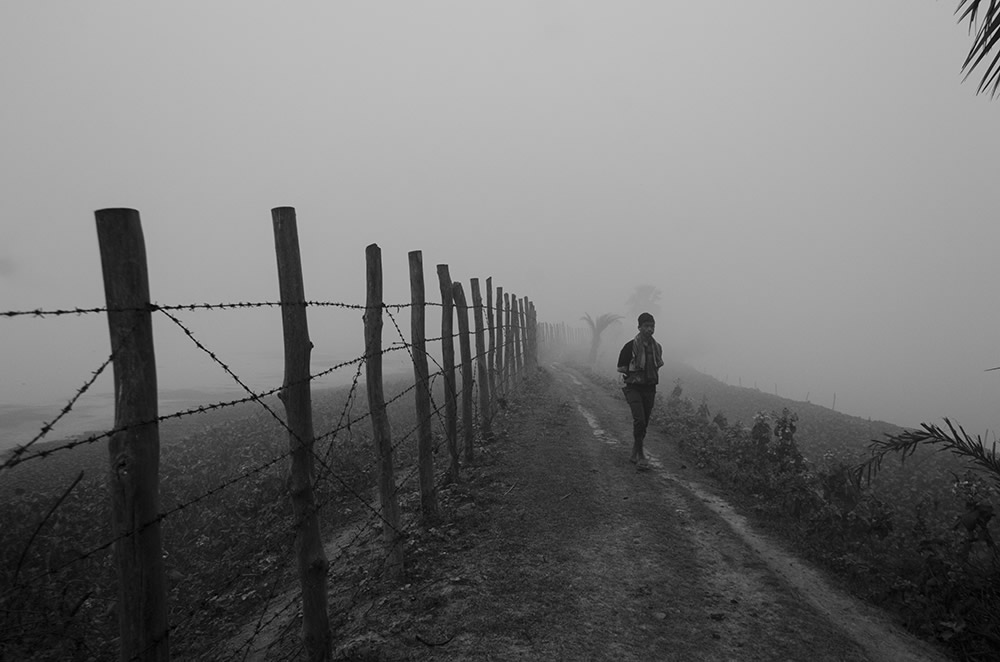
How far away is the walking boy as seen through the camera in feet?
30.1

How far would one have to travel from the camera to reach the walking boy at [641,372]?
9.19 metres

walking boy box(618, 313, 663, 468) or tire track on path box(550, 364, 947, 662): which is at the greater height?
walking boy box(618, 313, 663, 468)

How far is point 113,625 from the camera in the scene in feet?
16.9

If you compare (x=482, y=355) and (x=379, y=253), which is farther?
(x=482, y=355)

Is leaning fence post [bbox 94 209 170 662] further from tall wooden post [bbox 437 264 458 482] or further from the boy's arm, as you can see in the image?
the boy's arm

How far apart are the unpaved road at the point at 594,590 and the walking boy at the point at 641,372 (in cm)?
129

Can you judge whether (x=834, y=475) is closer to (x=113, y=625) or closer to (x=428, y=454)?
(x=428, y=454)

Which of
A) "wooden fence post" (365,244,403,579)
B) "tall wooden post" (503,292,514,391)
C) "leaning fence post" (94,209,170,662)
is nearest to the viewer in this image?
"leaning fence post" (94,209,170,662)

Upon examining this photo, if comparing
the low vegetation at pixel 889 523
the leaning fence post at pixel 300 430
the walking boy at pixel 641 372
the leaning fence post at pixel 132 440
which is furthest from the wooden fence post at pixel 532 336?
the leaning fence post at pixel 132 440

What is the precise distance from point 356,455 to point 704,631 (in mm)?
6998

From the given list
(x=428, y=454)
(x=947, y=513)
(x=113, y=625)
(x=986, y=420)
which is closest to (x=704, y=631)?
(x=428, y=454)

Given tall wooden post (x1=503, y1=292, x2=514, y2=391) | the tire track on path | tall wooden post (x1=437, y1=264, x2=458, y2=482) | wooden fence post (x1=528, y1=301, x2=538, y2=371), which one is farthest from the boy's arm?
wooden fence post (x1=528, y1=301, x2=538, y2=371)

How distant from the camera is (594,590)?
5.07 metres

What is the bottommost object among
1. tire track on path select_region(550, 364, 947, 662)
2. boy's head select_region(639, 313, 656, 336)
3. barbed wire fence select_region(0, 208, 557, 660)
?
tire track on path select_region(550, 364, 947, 662)
